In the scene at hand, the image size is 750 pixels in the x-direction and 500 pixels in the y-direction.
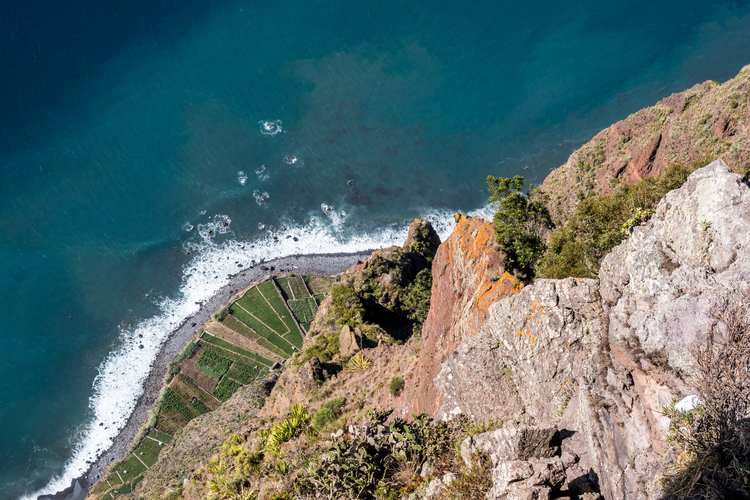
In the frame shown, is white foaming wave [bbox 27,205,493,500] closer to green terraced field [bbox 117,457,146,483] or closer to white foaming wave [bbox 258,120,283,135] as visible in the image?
green terraced field [bbox 117,457,146,483]

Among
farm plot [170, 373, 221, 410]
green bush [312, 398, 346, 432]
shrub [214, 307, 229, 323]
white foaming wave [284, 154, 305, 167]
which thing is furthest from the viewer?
white foaming wave [284, 154, 305, 167]

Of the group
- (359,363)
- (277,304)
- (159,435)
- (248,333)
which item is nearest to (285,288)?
(277,304)

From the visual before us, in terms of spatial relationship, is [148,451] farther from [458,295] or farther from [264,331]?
[458,295]

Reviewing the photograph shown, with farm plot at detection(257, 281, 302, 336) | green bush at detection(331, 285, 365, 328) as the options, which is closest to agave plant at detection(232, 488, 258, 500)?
green bush at detection(331, 285, 365, 328)

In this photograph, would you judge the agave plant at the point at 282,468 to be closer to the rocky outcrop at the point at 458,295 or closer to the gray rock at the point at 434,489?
the rocky outcrop at the point at 458,295

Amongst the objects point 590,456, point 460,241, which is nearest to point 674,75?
point 460,241

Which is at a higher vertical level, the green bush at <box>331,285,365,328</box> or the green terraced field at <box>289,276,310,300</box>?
the green terraced field at <box>289,276,310,300</box>
